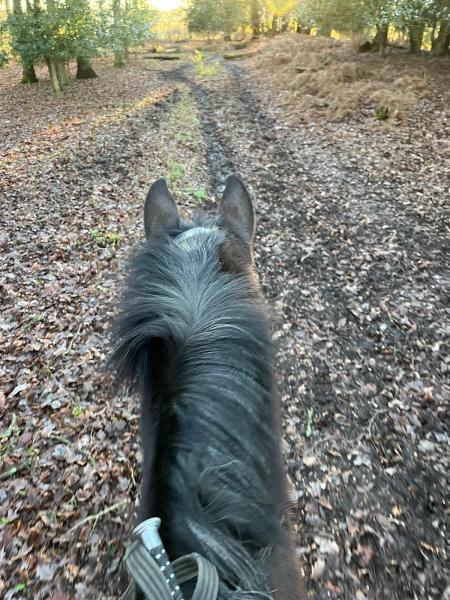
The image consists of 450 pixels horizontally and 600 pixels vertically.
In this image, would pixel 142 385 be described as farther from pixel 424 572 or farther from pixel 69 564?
pixel 424 572

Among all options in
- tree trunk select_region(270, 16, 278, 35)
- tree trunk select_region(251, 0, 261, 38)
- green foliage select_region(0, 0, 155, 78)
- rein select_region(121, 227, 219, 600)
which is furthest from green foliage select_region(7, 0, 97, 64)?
tree trunk select_region(251, 0, 261, 38)

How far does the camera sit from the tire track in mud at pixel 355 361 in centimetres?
295

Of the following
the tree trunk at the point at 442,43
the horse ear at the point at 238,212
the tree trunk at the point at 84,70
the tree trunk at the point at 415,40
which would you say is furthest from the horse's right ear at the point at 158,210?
the tree trunk at the point at 84,70

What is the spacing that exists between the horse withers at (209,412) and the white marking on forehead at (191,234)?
14 mm

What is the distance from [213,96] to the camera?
50.8ft

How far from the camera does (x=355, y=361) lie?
4410 millimetres

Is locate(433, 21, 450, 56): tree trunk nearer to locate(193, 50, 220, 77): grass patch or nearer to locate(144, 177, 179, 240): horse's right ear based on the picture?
locate(193, 50, 220, 77): grass patch

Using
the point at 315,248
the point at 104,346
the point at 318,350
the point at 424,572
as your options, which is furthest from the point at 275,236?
the point at 424,572

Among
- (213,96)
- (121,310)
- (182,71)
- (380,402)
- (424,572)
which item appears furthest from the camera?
(182,71)

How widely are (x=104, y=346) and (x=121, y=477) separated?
157cm

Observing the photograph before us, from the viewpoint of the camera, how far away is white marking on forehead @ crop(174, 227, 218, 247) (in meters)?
2.00

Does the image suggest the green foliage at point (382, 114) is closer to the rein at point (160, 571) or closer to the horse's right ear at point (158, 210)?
the horse's right ear at point (158, 210)

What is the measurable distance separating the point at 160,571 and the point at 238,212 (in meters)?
1.93

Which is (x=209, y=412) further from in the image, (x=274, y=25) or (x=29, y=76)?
(x=274, y=25)
